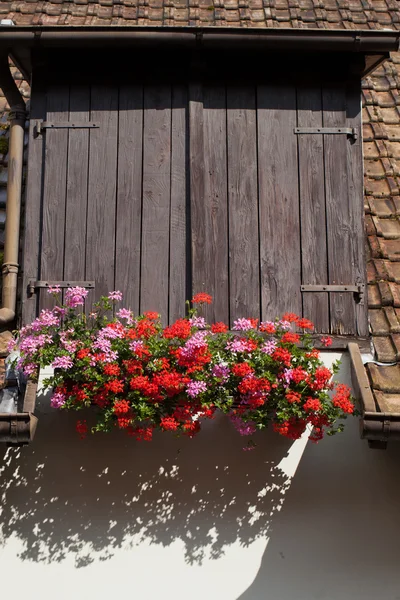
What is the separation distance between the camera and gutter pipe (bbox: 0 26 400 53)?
16.4 ft

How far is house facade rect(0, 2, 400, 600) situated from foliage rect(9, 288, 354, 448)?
1.05 ft

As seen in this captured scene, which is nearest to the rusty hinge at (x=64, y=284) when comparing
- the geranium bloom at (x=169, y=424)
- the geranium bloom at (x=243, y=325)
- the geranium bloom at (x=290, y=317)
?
the geranium bloom at (x=243, y=325)

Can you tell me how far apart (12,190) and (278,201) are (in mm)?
1830

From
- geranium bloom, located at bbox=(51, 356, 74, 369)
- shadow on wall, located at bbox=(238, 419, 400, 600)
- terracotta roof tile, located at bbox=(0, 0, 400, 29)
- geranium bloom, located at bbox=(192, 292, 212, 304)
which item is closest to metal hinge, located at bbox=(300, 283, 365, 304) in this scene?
geranium bloom, located at bbox=(192, 292, 212, 304)

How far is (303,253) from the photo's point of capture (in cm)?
491

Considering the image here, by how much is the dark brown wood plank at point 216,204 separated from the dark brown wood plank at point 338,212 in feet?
2.25

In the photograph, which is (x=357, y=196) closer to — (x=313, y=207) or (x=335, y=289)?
(x=313, y=207)

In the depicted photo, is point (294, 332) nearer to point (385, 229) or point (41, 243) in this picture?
point (385, 229)

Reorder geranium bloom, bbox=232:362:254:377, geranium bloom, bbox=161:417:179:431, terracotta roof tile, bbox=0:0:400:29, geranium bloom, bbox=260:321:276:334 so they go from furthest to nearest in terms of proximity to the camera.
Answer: terracotta roof tile, bbox=0:0:400:29, geranium bloom, bbox=260:321:276:334, geranium bloom, bbox=232:362:254:377, geranium bloom, bbox=161:417:179:431

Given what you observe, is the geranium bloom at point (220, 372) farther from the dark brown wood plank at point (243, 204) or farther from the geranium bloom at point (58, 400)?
the geranium bloom at point (58, 400)

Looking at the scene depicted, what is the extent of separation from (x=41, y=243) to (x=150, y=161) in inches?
35.9

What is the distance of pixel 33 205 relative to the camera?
5.02 m

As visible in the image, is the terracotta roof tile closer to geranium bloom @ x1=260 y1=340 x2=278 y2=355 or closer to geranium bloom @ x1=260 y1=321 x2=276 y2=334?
geranium bloom @ x1=260 y1=321 x2=276 y2=334

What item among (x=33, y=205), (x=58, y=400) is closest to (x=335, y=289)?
(x=58, y=400)
